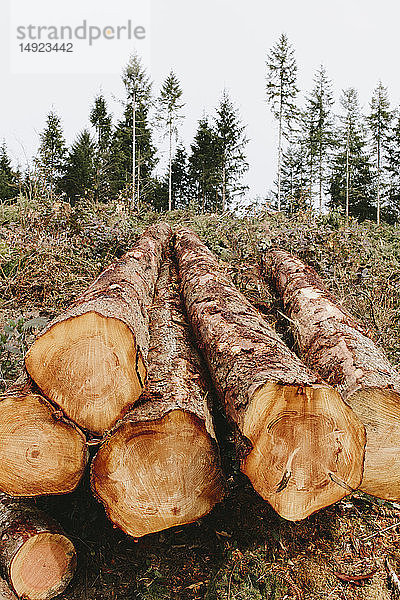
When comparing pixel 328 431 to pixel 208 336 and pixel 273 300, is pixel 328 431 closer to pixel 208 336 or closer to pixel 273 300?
pixel 208 336

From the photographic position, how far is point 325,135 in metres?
37.2

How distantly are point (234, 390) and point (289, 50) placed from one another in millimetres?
35268

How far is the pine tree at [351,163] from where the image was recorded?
3628 cm

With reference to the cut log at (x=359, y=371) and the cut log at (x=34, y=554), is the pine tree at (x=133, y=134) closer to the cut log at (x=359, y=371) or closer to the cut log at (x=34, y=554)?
the cut log at (x=359, y=371)

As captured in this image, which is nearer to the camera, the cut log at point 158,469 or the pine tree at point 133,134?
the cut log at point 158,469

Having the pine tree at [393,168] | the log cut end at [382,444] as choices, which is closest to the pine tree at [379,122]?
the pine tree at [393,168]

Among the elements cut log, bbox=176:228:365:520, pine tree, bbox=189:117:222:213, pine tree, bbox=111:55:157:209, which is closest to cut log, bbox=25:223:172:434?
cut log, bbox=176:228:365:520

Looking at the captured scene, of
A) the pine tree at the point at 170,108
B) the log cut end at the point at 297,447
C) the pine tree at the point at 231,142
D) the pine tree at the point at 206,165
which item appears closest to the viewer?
the log cut end at the point at 297,447

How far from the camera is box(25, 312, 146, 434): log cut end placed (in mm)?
2473

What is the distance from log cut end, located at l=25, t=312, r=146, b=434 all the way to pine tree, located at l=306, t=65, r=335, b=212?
37.0m

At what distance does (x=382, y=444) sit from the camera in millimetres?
2455

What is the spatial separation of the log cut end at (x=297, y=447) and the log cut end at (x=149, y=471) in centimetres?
37

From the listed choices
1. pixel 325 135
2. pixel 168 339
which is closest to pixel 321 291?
pixel 168 339

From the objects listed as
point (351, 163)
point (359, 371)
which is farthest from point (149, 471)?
point (351, 163)
